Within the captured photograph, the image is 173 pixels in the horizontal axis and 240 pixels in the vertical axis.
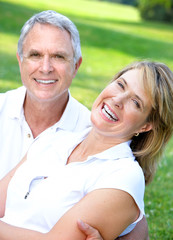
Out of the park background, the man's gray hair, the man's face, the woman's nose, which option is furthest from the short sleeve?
the park background

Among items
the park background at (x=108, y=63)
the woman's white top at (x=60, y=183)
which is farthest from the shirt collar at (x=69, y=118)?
the park background at (x=108, y=63)

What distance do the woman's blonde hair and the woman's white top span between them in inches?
5.3

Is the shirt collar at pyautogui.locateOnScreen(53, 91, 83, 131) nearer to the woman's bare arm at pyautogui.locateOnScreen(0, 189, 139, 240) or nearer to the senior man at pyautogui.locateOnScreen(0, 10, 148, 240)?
the senior man at pyautogui.locateOnScreen(0, 10, 148, 240)

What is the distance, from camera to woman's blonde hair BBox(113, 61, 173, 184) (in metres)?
2.69

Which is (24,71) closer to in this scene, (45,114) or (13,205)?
(45,114)

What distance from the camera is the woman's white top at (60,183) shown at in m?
2.56

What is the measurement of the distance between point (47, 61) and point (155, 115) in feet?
3.36

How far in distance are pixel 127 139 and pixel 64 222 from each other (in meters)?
0.70

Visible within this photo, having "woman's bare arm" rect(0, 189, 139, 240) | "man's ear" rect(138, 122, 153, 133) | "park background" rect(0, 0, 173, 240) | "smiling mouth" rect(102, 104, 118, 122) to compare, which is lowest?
"park background" rect(0, 0, 173, 240)

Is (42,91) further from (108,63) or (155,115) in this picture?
(108,63)

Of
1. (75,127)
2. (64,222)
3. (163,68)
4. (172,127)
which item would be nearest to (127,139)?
(172,127)

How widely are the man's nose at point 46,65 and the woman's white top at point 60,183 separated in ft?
2.44

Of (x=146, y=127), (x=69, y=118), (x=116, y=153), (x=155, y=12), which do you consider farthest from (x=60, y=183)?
(x=155, y=12)

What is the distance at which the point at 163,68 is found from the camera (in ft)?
9.03
